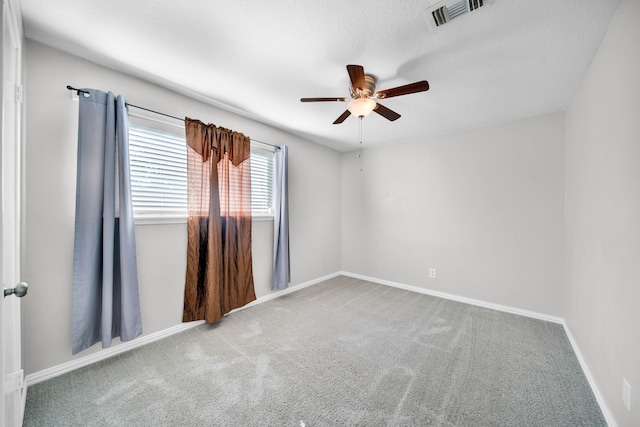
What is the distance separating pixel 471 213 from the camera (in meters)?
3.25

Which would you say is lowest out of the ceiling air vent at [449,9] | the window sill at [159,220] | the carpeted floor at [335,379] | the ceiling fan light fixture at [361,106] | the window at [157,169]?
the carpeted floor at [335,379]

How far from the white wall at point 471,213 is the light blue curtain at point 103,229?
3241 mm

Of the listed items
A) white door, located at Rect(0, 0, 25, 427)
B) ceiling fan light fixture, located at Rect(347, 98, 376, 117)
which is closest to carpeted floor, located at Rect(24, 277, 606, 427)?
white door, located at Rect(0, 0, 25, 427)

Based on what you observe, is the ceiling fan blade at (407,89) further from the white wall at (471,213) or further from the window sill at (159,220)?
the window sill at (159,220)

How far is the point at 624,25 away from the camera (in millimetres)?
1332

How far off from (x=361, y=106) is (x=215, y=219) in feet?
5.85

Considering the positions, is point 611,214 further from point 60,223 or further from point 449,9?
point 60,223

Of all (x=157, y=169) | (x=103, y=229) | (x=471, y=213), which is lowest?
(x=103, y=229)

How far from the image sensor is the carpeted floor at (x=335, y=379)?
1.48 metres

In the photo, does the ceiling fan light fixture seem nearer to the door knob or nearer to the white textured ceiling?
the white textured ceiling

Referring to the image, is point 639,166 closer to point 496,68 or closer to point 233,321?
point 496,68

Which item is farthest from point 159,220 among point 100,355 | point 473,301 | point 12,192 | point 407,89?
point 473,301

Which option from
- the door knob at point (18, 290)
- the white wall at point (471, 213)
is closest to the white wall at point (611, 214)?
the white wall at point (471, 213)

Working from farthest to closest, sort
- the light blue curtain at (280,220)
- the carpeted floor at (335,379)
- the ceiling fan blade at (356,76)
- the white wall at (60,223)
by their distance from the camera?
the light blue curtain at (280,220) < the white wall at (60,223) < the ceiling fan blade at (356,76) < the carpeted floor at (335,379)
